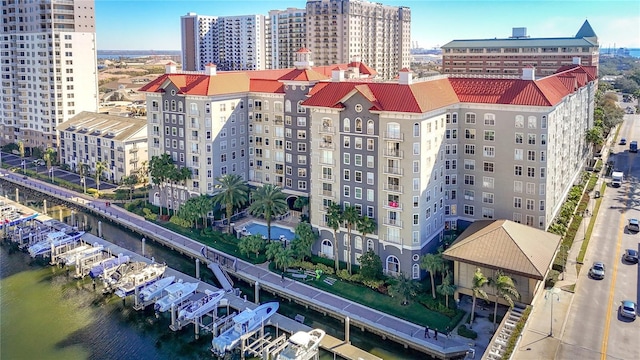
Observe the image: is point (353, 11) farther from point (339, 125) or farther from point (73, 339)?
point (73, 339)

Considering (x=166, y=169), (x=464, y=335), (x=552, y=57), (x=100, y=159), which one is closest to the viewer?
(x=464, y=335)

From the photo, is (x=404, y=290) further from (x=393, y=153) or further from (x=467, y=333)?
(x=393, y=153)

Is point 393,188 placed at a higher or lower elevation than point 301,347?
higher

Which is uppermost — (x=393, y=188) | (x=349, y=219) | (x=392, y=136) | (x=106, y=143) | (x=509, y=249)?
(x=392, y=136)

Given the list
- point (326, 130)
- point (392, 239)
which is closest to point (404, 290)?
point (392, 239)

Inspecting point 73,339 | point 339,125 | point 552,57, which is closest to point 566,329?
point 339,125
